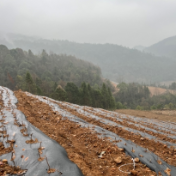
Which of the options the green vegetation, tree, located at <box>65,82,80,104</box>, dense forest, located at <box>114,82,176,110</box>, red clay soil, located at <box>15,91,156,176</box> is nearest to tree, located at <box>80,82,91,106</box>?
the green vegetation

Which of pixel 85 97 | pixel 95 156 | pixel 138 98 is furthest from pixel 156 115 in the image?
pixel 138 98

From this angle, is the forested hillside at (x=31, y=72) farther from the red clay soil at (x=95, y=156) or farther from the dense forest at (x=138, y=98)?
the red clay soil at (x=95, y=156)

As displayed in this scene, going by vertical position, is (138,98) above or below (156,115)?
below

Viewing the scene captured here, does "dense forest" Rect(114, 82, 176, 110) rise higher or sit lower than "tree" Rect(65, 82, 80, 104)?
lower

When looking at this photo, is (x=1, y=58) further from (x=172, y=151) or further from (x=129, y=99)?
(x=172, y=151)

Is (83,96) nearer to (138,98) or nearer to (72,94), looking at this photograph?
(72,94)

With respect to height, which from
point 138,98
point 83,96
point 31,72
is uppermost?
point 31,72

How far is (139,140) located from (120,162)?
2.27 metres

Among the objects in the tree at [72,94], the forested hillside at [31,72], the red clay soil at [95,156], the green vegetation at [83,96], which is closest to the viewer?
the red clay soil at [95,156]

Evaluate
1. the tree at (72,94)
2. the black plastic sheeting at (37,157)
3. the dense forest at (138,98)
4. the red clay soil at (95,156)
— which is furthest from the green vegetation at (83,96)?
the black plastic sheeting at (37,157)

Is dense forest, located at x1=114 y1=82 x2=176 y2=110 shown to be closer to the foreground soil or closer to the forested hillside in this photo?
the forested hillside

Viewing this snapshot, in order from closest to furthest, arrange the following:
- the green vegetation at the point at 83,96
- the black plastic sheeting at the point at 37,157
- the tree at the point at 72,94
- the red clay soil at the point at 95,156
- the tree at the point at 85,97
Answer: the black plastic sheeting at the point at 37,157 < the red clay soil at the point at 95,156 < the green vegetation at the point at 83,96 < the tree at the point at 72,94 < the tree at the point at 85,97

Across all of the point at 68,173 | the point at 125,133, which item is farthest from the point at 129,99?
the point at 68,173

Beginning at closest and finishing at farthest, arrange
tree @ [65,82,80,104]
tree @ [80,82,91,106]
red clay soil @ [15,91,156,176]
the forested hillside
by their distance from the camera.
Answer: red clay soil @ [15,91,156,176]
tree @ [65,82,80,104]
tree @ [80,82,91,106]
the forested hillside
